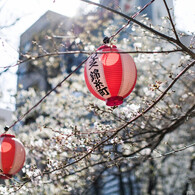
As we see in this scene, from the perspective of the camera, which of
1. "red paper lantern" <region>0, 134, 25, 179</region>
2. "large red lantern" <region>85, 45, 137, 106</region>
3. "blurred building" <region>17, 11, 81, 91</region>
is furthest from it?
"blurred building" <region>17, 11, 81, 91</region>

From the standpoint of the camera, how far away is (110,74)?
2.69 meters

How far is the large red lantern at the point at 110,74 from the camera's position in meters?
2.69

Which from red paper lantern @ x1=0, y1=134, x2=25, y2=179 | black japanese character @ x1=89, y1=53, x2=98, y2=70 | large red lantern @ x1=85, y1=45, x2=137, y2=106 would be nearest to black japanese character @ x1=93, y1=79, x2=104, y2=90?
large red lantern @ x1=85, y1=45, x2=137, y2=106

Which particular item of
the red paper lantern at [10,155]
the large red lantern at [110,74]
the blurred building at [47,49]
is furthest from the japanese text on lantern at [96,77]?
the blurred building at [47,49]

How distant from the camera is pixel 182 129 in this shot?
32.0 feet

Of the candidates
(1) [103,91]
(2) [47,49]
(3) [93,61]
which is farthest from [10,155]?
(2) [47,49]

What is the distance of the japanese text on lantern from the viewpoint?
2706 millimetres

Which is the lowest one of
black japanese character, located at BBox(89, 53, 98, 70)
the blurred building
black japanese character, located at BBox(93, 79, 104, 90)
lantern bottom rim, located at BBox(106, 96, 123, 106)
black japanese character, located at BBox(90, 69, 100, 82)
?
lantern bottom rim, located at BBox(106, 96, 123, 106)

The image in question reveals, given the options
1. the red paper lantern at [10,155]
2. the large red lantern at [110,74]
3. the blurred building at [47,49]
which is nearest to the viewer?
the large red lantern at [110,74]

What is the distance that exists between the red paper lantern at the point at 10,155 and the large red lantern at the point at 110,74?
5.43 ft

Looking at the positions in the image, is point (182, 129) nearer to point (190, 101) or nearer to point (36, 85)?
point (190, 101)

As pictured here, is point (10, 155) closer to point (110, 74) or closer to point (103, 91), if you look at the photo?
point (103, 91)

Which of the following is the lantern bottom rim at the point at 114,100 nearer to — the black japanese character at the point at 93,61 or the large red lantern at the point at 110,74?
the large red lantern at the point at 110,74

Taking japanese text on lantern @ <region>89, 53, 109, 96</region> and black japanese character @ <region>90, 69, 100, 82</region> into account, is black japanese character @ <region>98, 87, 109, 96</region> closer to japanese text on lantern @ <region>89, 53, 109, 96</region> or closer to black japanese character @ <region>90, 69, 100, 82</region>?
japanese text on lantern @ <region>89, 53, 109, 96</region>
